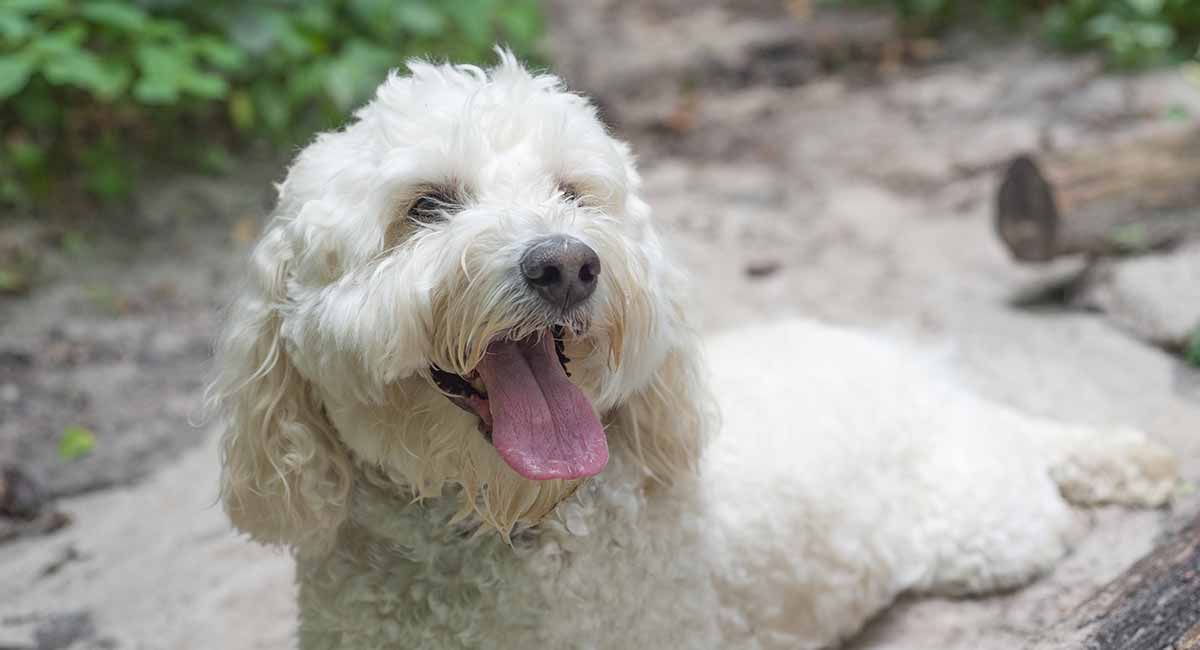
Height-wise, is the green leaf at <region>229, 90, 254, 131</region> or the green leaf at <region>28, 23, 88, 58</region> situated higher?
the green leaf at <region>28, 23, 88, 58</region>

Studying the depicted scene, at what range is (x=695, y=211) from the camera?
6184 millimetres

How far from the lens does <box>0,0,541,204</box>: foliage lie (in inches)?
214

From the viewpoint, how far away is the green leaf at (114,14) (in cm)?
538

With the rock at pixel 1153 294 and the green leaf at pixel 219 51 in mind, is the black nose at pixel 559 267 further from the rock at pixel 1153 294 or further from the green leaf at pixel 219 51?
the green leaf at pixel 219 51

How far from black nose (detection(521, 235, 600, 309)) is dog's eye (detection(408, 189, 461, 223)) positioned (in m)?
0.28

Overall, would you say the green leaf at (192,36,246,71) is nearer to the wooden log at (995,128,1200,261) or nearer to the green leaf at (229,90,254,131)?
the green leaf at (229,90,254,131)

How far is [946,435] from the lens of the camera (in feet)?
11.0

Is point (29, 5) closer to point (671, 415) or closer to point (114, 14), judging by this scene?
point (114, 14)

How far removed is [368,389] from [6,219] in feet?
14.3

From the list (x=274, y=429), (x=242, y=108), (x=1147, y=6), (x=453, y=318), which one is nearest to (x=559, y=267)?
(x=453, y=318)

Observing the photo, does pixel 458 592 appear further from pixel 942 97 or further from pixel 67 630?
pixel 942 97

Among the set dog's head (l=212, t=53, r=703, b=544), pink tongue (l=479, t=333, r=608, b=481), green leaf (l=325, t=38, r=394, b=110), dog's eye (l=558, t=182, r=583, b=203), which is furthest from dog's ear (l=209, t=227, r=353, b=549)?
green leaf (l=325, t=38, r=394, b=110)

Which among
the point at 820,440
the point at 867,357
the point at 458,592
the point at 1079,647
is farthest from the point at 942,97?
the point at 458,592

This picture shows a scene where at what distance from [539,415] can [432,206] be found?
480 millimetres
